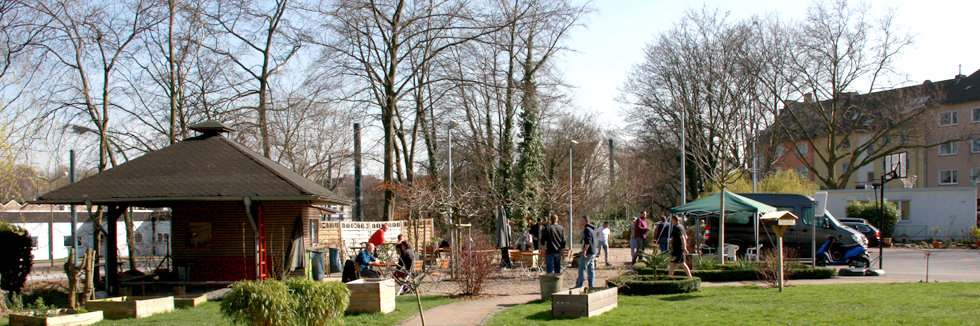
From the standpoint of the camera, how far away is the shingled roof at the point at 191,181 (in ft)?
46.7

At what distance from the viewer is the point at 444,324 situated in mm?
Answer: 10305

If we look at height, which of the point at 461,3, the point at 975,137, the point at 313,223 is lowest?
the point at 313,223

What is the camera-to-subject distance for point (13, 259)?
14750 millimetres

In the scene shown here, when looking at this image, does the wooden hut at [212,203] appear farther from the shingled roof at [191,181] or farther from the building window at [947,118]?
the building window at [947,118]

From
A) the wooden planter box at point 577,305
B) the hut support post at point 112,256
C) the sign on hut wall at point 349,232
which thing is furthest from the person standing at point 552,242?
the hut support post at point 112,256

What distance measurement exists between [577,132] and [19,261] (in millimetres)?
36145

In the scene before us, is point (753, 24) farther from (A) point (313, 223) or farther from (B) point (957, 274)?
(A) point (313, 223)

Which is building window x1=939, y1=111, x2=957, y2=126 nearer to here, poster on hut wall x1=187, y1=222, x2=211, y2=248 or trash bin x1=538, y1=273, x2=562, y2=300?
trash bin x1=538, y1=273, x2=562, y2=300

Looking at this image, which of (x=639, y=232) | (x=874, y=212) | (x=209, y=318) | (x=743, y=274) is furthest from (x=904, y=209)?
(x=209, y=318)

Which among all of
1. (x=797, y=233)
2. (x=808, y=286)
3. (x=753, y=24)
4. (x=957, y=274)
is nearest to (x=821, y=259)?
(x=797, y=233)

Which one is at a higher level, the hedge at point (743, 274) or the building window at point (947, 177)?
→ the building window at point (947, 177)

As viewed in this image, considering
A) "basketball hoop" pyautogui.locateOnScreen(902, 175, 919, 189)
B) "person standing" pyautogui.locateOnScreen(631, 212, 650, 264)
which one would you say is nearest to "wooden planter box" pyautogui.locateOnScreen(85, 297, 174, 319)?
"person standing" pyautogui.locateOnScreen(631, 212, 650, 264)

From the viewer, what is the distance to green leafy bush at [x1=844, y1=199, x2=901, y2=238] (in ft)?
114

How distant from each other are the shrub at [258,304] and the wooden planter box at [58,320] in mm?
3762
